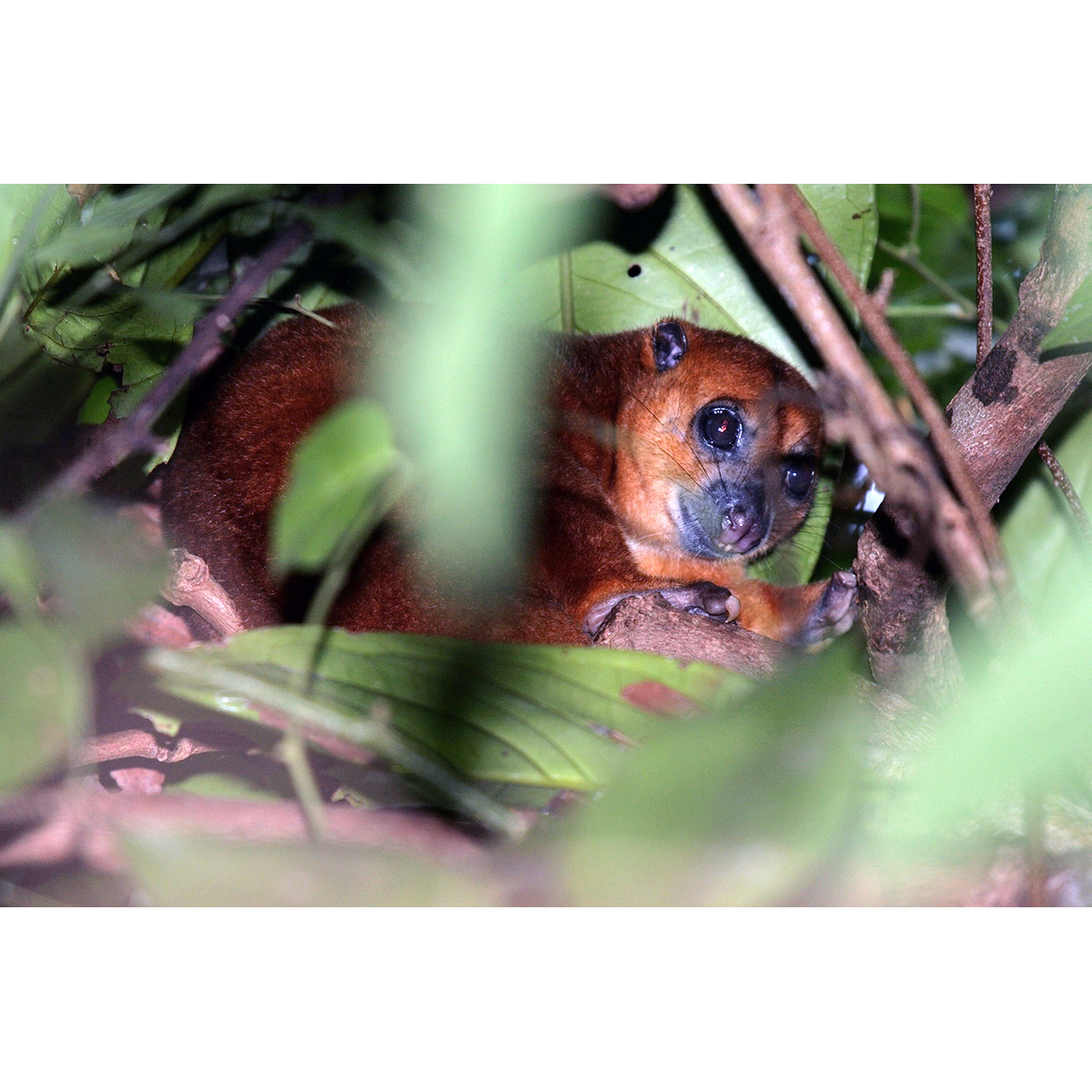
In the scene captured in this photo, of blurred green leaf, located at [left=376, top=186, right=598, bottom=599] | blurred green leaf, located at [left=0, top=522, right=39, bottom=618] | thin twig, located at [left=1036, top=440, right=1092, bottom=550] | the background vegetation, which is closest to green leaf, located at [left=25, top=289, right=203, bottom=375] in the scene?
the background vegetation

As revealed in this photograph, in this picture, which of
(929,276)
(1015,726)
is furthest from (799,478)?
(1015,726)

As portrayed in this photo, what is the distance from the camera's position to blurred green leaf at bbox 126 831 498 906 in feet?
3.36

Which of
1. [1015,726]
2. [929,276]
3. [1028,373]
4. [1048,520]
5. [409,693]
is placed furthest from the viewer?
[929,276]

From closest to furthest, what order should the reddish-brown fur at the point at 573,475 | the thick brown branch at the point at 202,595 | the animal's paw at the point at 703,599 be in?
the thick brown branch at the point at 202,595, the reddish-brown fur at the point at 573,475, the animal's paw at the point at 703,599

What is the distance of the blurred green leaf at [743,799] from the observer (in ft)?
2.93

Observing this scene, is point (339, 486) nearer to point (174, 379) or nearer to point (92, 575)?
point (92, 575)

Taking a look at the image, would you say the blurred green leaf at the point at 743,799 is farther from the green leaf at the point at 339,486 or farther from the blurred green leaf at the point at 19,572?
the blurred green leaf at the point at 19,572

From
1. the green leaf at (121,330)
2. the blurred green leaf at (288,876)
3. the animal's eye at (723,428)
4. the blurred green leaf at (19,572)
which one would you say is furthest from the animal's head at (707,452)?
the blurred green leaf at (19,572)

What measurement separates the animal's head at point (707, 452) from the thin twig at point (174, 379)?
116 centimetres

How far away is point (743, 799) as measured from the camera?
901 millimetres

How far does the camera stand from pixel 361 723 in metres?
1.16

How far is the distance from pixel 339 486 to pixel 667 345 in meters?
1.91

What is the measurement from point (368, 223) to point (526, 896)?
3.01 feet

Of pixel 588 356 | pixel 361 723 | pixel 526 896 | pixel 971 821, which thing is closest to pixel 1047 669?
pixel 971 821
